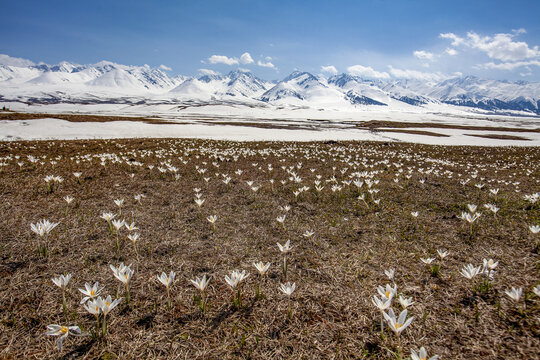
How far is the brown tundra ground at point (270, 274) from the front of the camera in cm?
262

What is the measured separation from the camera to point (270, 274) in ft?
12.7

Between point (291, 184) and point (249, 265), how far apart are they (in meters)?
5.50

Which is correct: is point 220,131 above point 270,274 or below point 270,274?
above

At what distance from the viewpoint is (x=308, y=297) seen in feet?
11.0

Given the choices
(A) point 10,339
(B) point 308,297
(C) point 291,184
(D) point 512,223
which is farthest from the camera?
(C) point 291,184

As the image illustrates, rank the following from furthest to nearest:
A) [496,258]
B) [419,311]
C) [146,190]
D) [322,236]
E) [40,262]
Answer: [146,190], [322,236], [496,258], [40,262], [419,311]

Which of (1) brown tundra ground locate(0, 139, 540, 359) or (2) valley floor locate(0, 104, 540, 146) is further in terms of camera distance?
(2) valley floor locate(0, 104, 540, 146)

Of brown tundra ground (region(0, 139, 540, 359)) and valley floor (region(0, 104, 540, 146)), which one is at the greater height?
valley floor (region(0, 104, 540, 146))

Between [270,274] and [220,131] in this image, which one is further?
[220,131]

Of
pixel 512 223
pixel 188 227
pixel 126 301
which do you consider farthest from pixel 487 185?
pixel 126 301

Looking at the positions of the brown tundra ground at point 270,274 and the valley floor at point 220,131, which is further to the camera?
the valley floor at point 220,131

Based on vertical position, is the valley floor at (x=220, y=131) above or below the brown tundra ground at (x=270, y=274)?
above

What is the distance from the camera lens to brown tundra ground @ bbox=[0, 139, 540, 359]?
2623 millimetres

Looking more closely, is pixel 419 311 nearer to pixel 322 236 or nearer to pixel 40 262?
pixel 322 236
